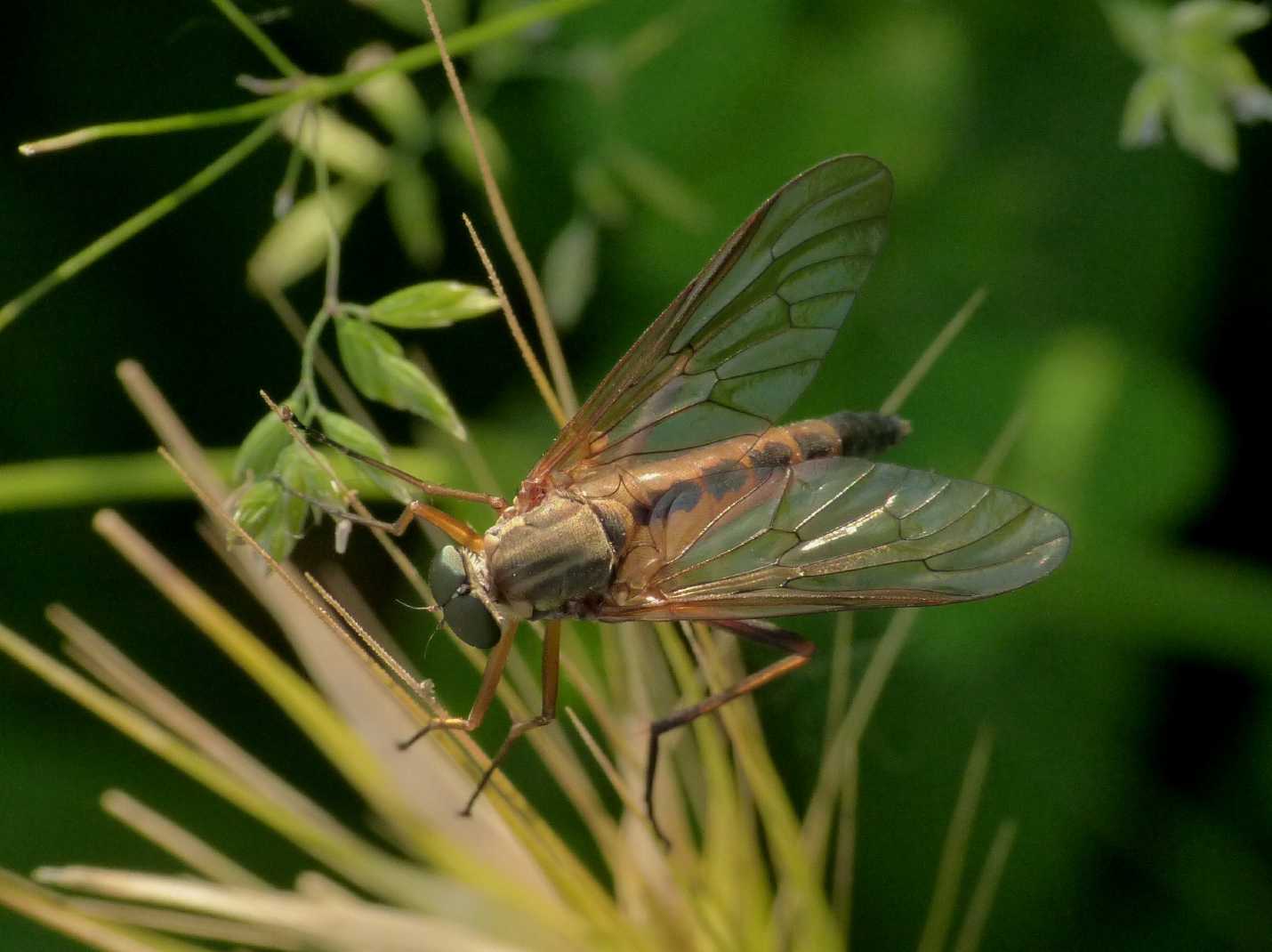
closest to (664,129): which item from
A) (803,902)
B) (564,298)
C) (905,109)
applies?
(905,109)

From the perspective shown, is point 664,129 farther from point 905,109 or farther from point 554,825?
point 554,825

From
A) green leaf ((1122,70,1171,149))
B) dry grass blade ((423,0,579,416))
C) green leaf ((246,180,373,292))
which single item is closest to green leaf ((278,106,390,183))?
green leaf ((246,180,373,292))

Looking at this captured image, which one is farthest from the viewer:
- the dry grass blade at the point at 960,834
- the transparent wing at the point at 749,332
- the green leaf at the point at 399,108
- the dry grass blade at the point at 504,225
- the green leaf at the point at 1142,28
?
the dry grass blade at the point at 960,834

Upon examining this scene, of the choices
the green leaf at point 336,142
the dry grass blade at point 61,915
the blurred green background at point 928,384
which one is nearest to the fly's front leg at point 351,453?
the green leaf at point 336,142

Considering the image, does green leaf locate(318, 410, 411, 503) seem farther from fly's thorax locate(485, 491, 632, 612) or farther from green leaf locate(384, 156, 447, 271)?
green leaf locate(384, 156, 447, 271)

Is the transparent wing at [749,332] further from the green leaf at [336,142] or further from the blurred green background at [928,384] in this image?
the blurred green background at [928,384]

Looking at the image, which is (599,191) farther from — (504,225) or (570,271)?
(504,225)

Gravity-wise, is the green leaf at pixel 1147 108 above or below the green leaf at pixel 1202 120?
above
